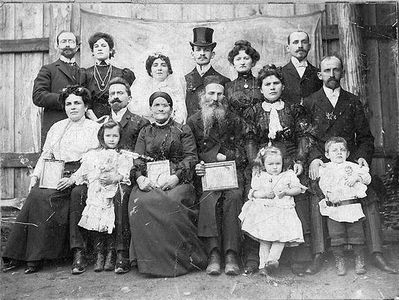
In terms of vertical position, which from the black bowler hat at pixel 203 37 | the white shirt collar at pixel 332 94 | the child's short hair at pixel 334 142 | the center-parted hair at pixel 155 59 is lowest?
the child's short hair at pixel 334 142

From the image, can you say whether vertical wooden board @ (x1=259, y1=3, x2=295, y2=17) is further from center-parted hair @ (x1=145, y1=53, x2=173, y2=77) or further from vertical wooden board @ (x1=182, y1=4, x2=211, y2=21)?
center-parted hair @ (x1=145, y1=53, x2=173, y2=77)

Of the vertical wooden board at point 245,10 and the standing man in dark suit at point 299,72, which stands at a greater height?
the vertical wooden board at point 245,10

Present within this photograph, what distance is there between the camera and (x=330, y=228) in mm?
3391

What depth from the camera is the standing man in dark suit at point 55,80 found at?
378cm

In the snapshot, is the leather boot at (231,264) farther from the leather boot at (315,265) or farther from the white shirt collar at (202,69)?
the white shirt collar at (202,69)

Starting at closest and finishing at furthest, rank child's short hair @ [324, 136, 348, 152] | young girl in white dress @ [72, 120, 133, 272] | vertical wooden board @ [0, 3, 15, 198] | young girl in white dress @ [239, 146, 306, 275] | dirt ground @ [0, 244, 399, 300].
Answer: dirt ground @ [0, 244, 399, 300] < young girl in white dress @ [239, 146, 306, 275] < young girl in white dress @ [72, 120, 133, 272] < child's short hair @ [324, 136, 348, 152] < vertical wooden board @ [0, 3, 15, 198]

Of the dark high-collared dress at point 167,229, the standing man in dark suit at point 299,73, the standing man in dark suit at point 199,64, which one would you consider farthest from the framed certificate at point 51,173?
the standing man in dark suit at point 299,73

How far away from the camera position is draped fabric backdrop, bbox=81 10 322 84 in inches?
155

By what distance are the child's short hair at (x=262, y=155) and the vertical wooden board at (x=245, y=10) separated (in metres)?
1.00

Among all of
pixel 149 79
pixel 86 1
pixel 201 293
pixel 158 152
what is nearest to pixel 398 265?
pixel 201 293

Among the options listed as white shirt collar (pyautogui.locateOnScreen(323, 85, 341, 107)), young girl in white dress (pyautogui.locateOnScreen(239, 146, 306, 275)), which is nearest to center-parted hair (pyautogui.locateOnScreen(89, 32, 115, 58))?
young girl in white dress (pyautogui.locateOnScreen(239, 146, 306, 275))

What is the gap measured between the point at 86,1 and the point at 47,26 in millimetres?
442

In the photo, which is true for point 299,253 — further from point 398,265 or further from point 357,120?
point 357,120

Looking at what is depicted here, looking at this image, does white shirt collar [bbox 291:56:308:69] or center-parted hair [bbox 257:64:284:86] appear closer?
center-parted hair [bbox 257:64:284:86]
